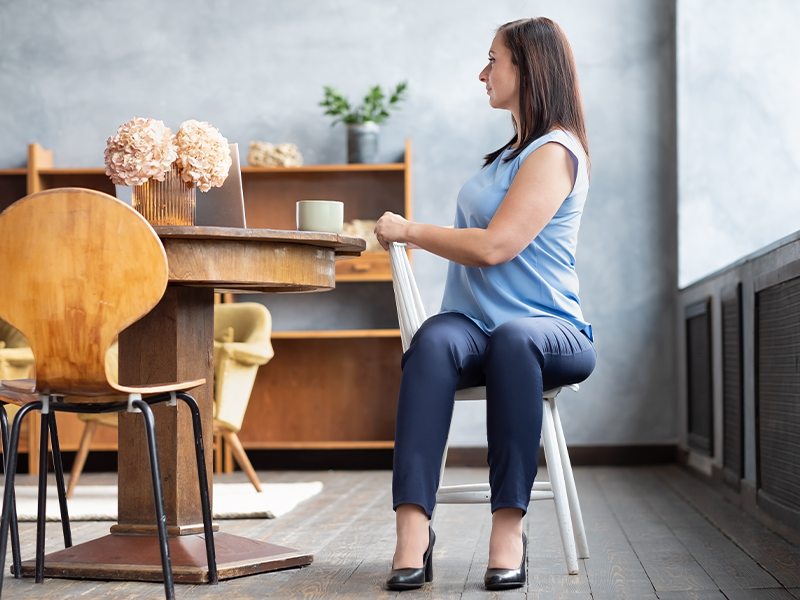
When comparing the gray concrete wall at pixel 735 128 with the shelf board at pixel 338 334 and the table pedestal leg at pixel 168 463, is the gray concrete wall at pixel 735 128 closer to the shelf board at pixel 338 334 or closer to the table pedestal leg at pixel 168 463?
the shelf board at pixel 338 334

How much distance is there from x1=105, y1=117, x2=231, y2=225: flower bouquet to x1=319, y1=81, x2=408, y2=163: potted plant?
2.13 meters

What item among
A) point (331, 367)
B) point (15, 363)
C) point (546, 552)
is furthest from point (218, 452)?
point (546, 552)

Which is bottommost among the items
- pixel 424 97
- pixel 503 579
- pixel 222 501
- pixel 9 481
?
pixel 222 501

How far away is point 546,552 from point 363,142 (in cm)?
243

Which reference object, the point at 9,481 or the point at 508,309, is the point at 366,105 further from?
the point at 9,481

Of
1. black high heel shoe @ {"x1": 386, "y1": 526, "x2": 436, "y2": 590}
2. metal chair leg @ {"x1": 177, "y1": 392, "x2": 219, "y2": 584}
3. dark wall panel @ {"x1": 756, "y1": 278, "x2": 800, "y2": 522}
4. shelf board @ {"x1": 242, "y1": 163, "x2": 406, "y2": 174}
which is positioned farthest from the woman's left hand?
shelf board @ {"x1": 242, "y1": 163, "x2": 406, "y2": 174}

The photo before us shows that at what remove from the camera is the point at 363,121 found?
161 inches

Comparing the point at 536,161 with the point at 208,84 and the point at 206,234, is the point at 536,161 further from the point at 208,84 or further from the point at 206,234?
the point at 208,84

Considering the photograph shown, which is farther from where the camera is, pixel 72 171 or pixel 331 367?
pixel 331 367

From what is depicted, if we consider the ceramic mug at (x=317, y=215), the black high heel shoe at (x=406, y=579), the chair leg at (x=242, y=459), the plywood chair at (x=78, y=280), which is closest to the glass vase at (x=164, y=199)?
the ceramic mug at (x=317, y=215)

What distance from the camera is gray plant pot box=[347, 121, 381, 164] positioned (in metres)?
4.04

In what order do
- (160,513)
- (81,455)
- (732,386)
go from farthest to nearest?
1. (81,455)
2. (732,386)
3. (160,513)

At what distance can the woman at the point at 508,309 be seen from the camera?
163 cm

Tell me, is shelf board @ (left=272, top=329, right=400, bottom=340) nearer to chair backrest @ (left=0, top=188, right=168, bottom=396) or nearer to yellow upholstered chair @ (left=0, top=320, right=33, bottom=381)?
yellow upholstered chair @ (left=0, top=320, right=33, bottom=381)
